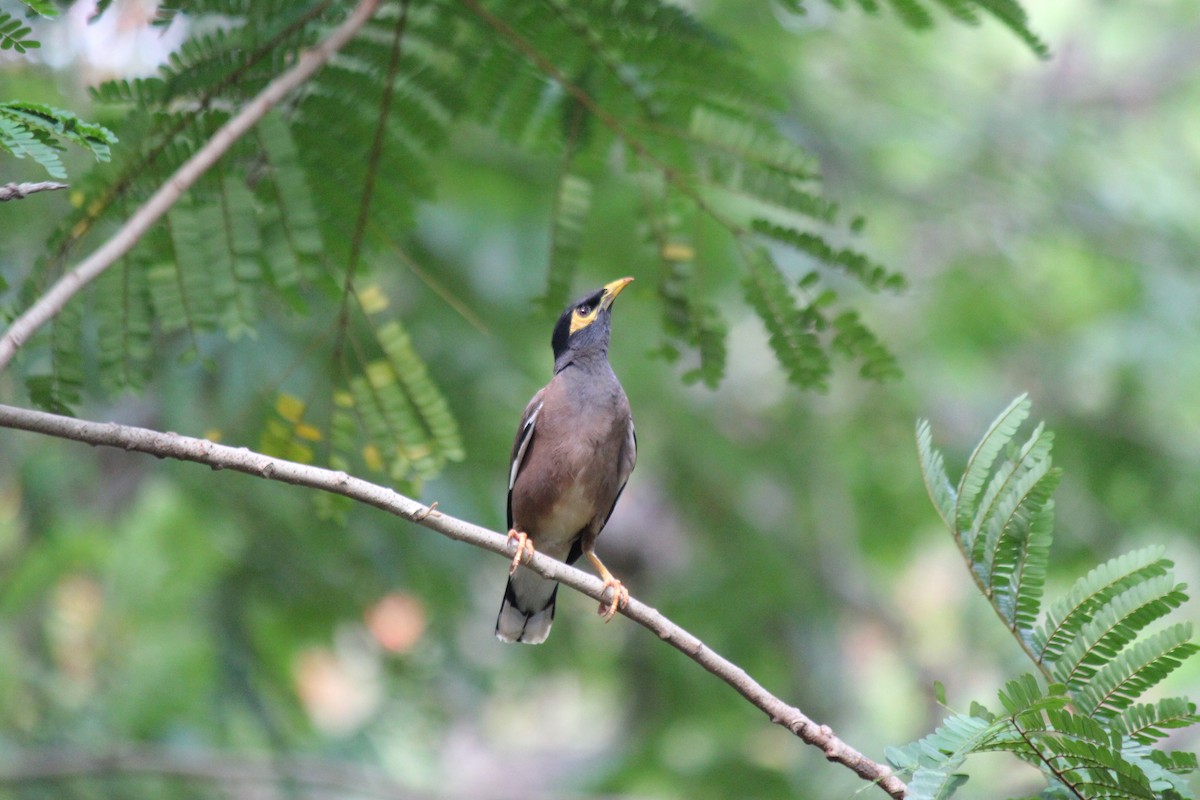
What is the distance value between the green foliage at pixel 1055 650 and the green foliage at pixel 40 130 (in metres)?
2.14

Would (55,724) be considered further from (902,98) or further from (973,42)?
(973,42)

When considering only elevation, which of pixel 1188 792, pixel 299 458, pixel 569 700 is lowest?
pixel 569 700

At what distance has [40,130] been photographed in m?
2.52

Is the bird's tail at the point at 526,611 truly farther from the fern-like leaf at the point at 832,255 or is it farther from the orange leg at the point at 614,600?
the fern-like leaf at the point at 832,255

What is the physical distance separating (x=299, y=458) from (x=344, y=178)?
1.07m

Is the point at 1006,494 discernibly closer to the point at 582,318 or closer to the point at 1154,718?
the point at 1154,718

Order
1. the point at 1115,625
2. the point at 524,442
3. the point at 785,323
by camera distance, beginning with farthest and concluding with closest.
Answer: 1. the point at 524,442
2. the point at 785,323
3. the point at 1115,625

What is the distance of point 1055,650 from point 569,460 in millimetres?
2528

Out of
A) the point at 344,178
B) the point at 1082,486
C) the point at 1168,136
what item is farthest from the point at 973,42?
the point at 344,178

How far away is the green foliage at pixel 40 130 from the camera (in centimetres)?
241

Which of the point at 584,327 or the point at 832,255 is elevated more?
the point at 832,255

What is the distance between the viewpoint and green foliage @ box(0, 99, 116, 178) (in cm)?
241

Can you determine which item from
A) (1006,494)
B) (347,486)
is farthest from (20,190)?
(1006,494)

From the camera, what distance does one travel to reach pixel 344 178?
4230 millimetres
